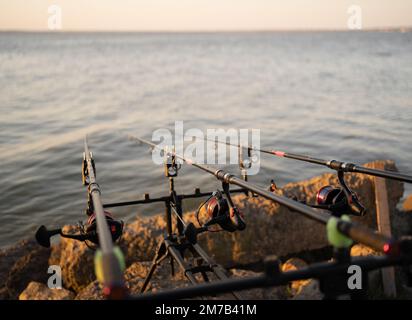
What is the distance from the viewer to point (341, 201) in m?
3.55

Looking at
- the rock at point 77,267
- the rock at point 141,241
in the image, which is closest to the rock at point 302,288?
the rock at point 141,241

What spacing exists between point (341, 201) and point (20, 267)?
623 cm

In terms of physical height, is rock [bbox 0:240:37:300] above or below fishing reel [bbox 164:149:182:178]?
below

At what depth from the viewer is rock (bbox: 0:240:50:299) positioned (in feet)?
24.1

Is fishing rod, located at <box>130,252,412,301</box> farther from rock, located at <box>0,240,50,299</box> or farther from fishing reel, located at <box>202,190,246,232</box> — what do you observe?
rock, located at <box>0,240,50,299</box>

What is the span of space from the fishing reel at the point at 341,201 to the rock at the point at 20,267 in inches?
226

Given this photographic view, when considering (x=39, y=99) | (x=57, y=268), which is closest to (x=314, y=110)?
(x=39, y=99)

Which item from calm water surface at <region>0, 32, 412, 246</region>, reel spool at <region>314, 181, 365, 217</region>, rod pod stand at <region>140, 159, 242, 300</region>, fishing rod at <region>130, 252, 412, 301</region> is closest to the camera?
fishing rod at <region>130, 252, 412, 301</region>

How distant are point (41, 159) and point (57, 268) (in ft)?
31.7

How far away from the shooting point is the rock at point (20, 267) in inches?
289

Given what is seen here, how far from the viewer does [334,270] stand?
61.0 inches

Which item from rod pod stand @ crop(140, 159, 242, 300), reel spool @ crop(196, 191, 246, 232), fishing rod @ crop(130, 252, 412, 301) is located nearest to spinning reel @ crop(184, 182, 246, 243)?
reel spool @ crop(196, 191, 246, 232)

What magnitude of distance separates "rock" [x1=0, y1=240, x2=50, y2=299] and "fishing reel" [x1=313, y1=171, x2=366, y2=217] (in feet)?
18.9
